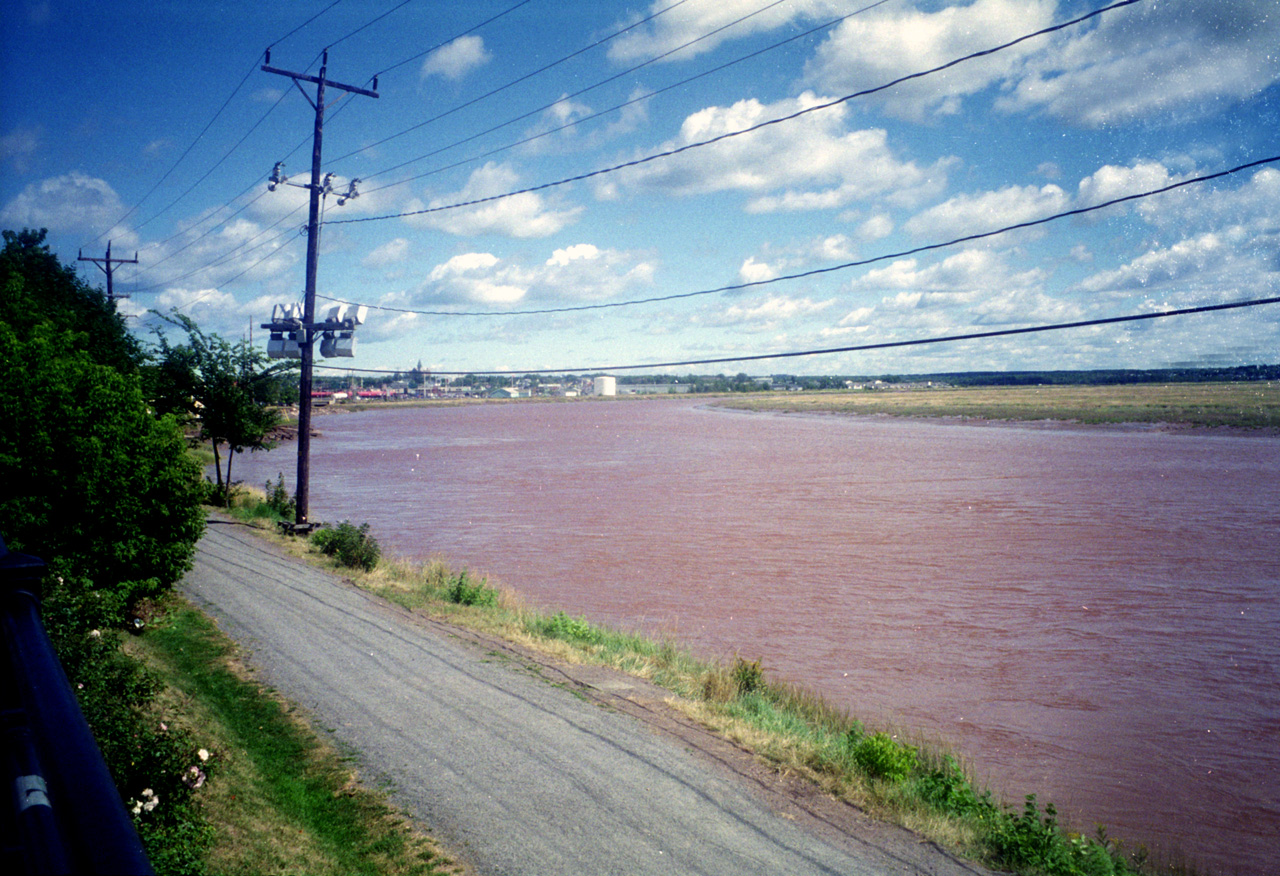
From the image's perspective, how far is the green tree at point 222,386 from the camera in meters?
28.0

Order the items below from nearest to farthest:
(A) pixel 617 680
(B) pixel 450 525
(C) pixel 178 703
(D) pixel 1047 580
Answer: (C) pixel 178 703, (A) pixel 617 680, (D) pixel 1047 580, (B) pixel 450 525

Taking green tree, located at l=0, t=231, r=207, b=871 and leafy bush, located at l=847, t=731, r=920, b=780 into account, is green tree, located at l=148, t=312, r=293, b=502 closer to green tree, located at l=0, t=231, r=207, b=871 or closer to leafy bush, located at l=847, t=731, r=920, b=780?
green tree, located at l=0, t=231, r=207, b=871

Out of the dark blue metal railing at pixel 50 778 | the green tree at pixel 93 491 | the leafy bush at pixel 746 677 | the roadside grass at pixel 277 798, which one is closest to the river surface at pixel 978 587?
the leafy bush at pixel 746 677

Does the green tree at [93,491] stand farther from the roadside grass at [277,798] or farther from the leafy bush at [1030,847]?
the leafy bush at [1030,847]

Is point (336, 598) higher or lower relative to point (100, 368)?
lower

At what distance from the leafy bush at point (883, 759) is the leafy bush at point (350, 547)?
46.0 feet

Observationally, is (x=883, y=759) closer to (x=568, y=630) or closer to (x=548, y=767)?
(x=548, y=767)

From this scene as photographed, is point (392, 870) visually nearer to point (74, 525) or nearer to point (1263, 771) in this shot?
point (74, 525)

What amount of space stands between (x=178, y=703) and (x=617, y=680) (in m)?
5.81

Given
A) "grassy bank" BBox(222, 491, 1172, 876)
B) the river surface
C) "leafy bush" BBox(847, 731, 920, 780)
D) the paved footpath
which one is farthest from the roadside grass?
the river surface

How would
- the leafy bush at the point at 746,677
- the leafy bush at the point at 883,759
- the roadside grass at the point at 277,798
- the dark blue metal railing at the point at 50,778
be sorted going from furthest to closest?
1. the leafy bush at the point at 746,677
2. the leafy bush at the point at 883,759
3. the roadside grass at the point at 277,798
4. the dark blue metal railing at the point at 50,778

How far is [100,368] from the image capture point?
494 inches

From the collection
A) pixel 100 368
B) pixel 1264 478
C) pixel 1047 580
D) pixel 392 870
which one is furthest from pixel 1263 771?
pixel 1264 478

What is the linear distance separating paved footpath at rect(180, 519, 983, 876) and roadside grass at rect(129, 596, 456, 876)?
0.31 metres
